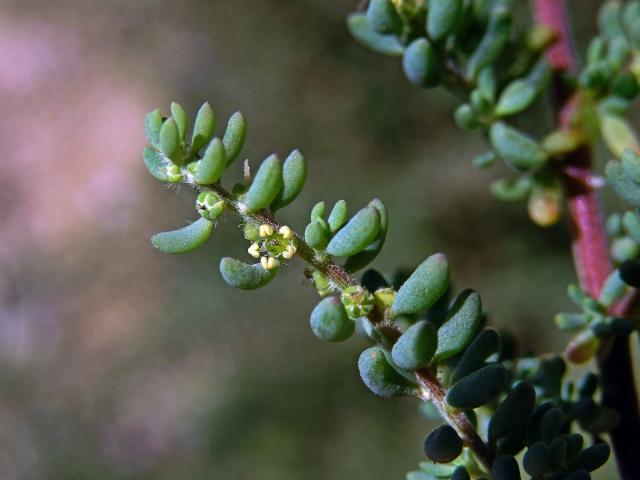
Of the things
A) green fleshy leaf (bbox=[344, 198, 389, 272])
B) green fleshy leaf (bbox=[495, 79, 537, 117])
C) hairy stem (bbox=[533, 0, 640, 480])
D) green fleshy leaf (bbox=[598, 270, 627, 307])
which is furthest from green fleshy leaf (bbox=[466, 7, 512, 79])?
green fleshy leaf (bbox=[344, 198, 389, 272])

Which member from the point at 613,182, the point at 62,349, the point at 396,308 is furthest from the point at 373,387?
the point at 62,349

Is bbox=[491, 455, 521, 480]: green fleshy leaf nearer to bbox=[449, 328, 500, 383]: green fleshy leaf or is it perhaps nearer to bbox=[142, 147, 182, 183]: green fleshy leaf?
bbox=[449, 328, 500, 383]: green fleshy leaf

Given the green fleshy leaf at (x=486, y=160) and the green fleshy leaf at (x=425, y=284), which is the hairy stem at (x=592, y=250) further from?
the green fleshy leaf at (x=425, y=284)

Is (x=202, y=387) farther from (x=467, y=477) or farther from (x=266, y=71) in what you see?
(x=467, y=477)

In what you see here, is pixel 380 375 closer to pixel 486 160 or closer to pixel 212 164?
pixel 212 164

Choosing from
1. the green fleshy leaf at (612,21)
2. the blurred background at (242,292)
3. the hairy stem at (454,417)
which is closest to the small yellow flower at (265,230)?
the hairy stem at (454,417)

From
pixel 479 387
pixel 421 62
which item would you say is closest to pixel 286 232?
pixel 479 387
